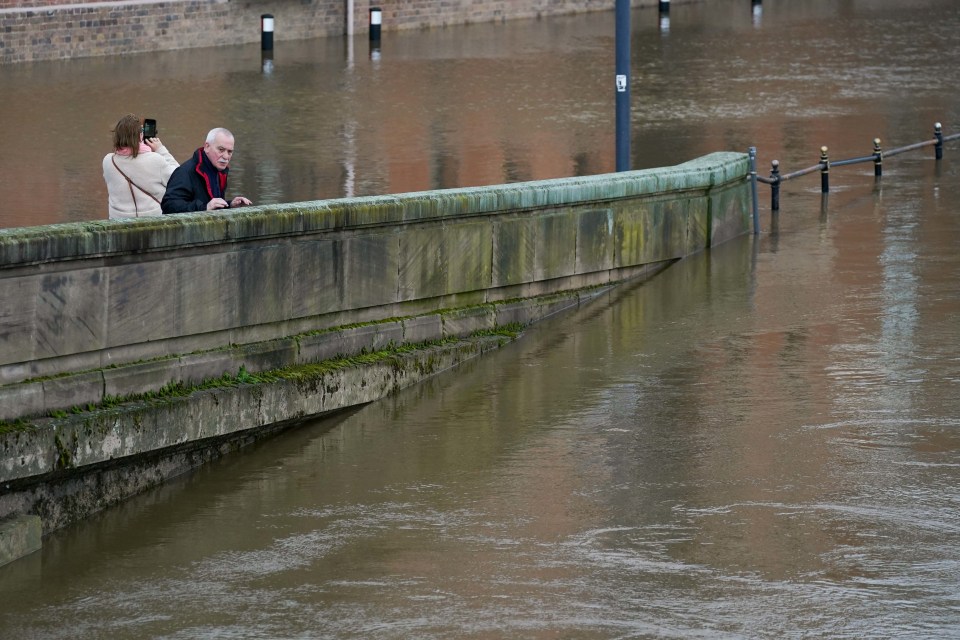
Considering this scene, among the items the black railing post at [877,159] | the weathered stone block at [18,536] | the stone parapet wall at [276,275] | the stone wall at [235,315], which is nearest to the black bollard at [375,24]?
the black railing post at [877,159]

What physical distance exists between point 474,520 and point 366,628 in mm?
1287

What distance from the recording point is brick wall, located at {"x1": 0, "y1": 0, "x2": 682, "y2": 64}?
30.0 m

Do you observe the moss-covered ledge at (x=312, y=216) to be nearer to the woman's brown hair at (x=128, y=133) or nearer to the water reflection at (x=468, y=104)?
the woman's brown hair at (x=128, y=133)

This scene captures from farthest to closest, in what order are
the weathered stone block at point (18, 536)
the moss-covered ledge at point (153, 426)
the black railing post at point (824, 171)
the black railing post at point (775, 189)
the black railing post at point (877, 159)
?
1. the black railing post at point (877, 159)
2. the black railing post at point (824, 171)
3. the black railing post at point (775, 189)
4. the moss-covered ledge at point (153, 426)
5. the weathered stone block at point (18, 536)

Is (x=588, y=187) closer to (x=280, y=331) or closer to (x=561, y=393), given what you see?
(x=561, y=393)

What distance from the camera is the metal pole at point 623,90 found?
13.6 meters

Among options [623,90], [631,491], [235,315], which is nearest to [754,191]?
[623,90]

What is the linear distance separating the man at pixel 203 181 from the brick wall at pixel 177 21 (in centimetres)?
2139

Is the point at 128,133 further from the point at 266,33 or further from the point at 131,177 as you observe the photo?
the point at 266,33

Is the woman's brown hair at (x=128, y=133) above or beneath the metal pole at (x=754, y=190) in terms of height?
above

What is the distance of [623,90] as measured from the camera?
13758 millimetres

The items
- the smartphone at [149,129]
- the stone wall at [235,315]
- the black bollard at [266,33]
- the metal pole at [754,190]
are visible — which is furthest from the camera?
the black bollard at [266,33]

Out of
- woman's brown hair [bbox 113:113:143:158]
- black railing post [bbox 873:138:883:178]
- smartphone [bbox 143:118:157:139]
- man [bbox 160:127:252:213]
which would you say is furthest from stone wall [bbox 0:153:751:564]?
black railing post [bbox 873:138:883:178]

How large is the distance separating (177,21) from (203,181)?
79.6ft
